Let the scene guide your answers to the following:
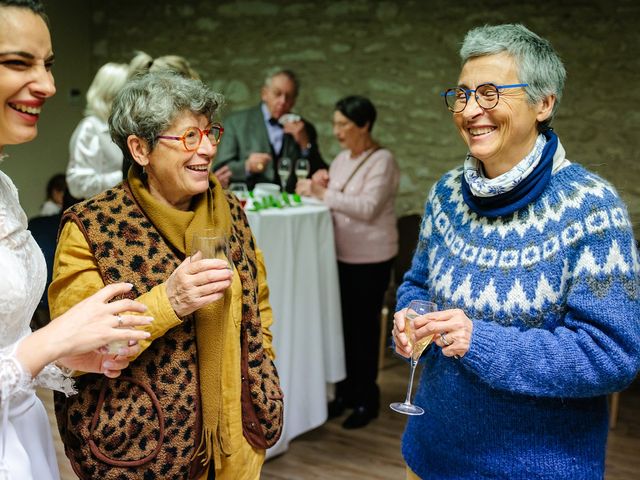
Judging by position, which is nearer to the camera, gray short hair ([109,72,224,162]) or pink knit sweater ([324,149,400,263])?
gray short hair ([109,72,224,162])

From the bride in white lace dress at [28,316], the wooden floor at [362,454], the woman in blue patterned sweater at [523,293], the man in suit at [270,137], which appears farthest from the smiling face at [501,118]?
the man in suit at [270,137]

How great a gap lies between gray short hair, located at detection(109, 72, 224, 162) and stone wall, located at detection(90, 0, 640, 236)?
3.79 m

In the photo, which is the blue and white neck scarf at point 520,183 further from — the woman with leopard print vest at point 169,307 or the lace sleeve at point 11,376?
the lace sleeve at point 11,376

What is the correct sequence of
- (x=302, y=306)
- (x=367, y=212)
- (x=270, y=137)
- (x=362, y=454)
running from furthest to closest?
(x=270, y=137) → (x=367, y=212) → (x=362, y=454) → (x=302, y=306)

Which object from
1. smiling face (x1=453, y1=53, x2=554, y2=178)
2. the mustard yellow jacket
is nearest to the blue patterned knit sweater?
smiling face (x1=453, y1=53, x2=554, y2=178)

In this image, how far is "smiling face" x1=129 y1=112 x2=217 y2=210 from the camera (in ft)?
5.92

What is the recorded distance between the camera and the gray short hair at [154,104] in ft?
5.90

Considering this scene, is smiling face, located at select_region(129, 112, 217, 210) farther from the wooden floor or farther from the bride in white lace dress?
the wooden floor

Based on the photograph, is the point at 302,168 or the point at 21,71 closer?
the point at 21,71

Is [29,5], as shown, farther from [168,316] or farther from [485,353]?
[485,353]

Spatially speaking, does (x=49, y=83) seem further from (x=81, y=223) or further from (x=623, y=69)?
(x=623, y=69)

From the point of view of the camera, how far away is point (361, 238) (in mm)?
4137

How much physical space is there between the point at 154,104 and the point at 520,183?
36.9 inches

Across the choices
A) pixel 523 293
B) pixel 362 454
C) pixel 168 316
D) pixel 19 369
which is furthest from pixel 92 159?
pixel 523 293
